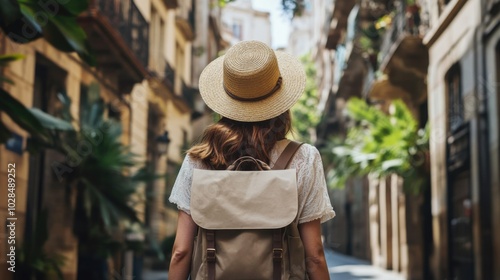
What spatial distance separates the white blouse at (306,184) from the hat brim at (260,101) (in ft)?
0.48

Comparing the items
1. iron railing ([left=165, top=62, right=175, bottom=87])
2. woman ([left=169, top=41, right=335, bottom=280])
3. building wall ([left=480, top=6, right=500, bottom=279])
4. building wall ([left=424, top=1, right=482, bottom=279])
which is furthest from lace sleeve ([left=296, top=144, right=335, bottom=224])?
iron railing ([left=165, top=62, right=175, bottom=87])

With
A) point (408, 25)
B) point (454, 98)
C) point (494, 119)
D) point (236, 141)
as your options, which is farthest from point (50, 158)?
point (236, 141)

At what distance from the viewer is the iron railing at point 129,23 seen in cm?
1500

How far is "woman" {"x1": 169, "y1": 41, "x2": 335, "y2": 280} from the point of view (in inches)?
123

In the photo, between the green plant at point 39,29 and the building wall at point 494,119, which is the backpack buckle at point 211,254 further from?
the building wall at point 494,119

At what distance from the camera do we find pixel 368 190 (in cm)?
2947

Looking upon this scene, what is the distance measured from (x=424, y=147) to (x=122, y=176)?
269 inches

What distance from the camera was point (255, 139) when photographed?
10.5 ft

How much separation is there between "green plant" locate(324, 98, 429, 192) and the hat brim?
1261cm

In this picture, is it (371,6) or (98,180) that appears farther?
(371,6)

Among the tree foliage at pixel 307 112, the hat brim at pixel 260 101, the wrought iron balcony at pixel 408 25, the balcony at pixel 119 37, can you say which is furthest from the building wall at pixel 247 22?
the hat brim at pixel 260 101

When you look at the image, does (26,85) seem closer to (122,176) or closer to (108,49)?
(122,176)

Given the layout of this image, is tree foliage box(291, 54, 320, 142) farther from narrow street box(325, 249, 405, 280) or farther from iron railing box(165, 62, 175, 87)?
narrow street box(325, 249, 405, 280)

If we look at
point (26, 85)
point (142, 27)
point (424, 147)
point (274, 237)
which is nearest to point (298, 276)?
point (274, 237)
